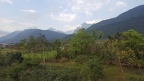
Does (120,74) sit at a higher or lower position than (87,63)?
lower

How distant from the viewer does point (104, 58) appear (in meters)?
42.4

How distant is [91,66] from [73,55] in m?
18.4

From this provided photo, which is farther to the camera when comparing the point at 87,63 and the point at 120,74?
the point at 120,74

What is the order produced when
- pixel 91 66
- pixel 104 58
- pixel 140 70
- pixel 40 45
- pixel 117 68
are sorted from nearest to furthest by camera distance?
pixel 91 66
pixel 140 70
pixel 117 68
pixel 104 58
pixel 40 45

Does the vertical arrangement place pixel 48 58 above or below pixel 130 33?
below

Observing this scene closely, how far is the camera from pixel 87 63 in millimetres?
32344

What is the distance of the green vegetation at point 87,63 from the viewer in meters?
31.5

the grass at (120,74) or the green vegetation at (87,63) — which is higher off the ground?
the green vegetation at (87,63)

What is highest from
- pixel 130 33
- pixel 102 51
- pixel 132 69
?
pixel 130 33

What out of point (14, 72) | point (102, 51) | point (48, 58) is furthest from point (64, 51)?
point (14, 72)

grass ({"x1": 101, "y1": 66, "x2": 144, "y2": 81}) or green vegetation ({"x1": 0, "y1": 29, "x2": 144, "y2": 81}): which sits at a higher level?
green vegetation ({"x1": 0, "y1": 29, "x2": 144, "y2": 81})

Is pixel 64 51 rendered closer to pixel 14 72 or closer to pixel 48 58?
pixel 48 58

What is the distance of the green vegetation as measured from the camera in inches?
1240

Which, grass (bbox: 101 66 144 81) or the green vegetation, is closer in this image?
the green vegetation
